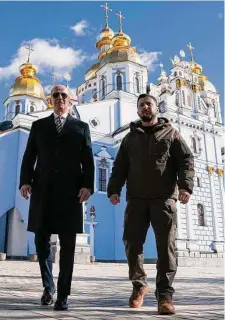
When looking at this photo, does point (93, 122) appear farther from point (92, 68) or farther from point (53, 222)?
point (53, 222)

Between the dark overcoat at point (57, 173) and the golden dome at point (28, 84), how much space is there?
28586mm

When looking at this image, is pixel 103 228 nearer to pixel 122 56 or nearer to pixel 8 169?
pixel 8 169

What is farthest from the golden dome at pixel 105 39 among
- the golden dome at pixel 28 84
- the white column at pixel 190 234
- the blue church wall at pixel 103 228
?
the white column at pixel 190 234

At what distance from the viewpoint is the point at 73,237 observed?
135 inches

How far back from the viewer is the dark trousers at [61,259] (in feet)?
10.8

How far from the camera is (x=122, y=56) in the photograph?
29188 millimetres

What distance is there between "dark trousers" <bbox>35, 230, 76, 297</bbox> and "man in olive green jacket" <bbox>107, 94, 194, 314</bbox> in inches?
23.6

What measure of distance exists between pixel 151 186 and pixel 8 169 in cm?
1977

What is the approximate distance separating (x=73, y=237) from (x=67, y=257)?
0.18 metres

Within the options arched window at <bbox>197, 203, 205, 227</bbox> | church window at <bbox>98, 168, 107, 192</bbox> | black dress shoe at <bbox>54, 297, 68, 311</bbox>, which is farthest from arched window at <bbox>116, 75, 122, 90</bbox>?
black dress shoe at <bbox>54, 297, 68, 311</bbox>

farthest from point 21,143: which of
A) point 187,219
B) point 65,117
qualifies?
point 65,117

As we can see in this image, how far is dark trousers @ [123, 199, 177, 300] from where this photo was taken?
3412mm

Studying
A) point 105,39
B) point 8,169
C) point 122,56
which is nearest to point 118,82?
point 122,56

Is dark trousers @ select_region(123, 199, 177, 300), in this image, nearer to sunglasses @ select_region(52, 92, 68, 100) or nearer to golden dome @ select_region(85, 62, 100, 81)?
sunglasses @ select_region(52, 92, 68, 100)
